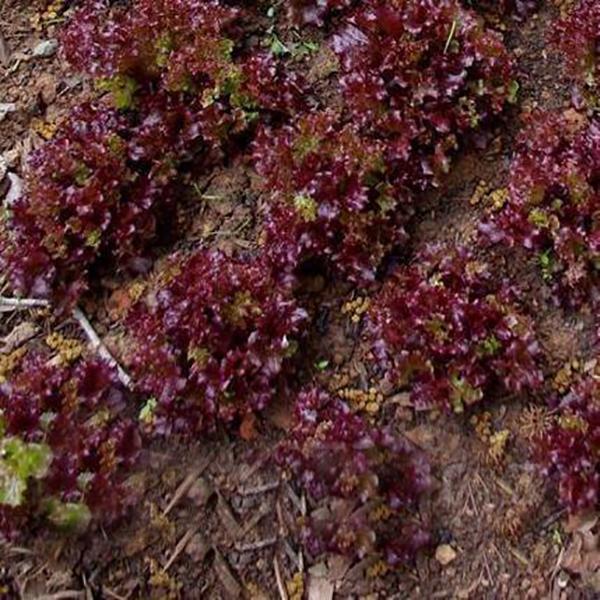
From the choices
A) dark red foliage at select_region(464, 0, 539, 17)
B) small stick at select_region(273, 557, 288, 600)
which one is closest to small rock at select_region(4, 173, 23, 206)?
small stick at select_region(273, 557, 288, 600)

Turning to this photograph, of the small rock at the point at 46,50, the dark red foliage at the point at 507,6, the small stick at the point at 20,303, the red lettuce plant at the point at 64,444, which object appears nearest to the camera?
the red lettuce plant at the point at 64,444

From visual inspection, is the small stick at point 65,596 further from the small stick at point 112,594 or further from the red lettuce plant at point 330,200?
the red lettuce plant at point 330,200

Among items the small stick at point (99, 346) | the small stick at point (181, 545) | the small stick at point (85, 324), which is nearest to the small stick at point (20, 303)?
the small stick at point (85, 324)

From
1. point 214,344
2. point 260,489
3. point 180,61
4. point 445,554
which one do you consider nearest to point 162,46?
point 180,61

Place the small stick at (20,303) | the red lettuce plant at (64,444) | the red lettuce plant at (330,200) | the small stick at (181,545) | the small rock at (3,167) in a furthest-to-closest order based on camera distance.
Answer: the small rock at (3,167) < the small stick at (20,303) < the red lettuce plant at (330,200) < the small stick at (181,545) < the red lettuce plant at (64,444)

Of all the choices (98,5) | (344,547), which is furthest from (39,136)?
(344,547)

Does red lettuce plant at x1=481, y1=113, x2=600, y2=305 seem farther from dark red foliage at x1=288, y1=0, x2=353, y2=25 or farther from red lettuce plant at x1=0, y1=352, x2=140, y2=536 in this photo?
red lettuce plant at x1=0, y1=352, x2=140, y2=536

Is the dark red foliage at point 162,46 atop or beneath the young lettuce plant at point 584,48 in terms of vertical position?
atop
